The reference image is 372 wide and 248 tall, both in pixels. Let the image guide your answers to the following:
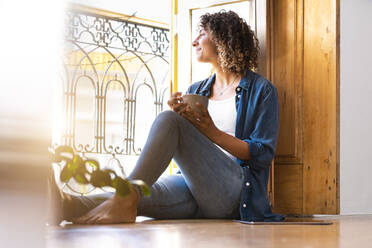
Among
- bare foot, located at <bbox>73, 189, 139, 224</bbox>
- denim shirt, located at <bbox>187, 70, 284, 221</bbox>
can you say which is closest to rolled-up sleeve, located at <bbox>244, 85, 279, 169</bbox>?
→ denim shirt, located at <bbox>187, 70, 284, 221</bbox>

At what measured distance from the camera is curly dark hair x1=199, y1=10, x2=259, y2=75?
2219 millimetres

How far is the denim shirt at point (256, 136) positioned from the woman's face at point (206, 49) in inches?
8.2

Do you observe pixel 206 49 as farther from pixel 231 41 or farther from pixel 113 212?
pixel 113 212

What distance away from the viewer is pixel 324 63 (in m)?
2.67

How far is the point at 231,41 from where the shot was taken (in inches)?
88.7

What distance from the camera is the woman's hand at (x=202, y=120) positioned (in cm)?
179

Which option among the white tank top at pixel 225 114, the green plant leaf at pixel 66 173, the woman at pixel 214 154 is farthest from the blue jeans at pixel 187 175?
the green plant leaf at pixel 66 173

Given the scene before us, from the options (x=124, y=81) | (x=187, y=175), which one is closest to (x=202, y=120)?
(x=187, y=175)

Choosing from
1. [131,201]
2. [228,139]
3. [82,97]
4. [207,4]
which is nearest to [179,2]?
[207,4]

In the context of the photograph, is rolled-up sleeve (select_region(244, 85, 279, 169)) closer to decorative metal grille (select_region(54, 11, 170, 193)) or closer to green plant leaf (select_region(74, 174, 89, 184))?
green plant leaf (select_region(74, 174, 89, 184))

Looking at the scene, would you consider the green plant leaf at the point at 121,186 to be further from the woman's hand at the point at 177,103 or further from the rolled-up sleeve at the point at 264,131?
the rolled-up sleeve at the point at 264,131
